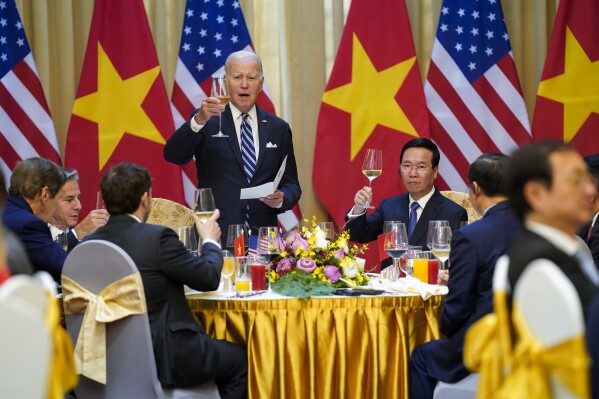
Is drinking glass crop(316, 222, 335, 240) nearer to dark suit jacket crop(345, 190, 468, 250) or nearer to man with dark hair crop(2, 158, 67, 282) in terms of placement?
dark suit jacket crop(345, 190, 468, 250)

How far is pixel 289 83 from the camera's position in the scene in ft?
21.2

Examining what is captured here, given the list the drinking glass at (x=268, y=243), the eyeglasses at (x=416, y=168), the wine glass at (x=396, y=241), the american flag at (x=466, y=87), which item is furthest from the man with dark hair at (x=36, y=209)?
the american flag at (x=466, y=87)

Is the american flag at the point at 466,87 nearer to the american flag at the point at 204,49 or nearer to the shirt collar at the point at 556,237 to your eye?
the american flag at the point at 204,49

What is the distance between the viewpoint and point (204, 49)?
20.8 feet

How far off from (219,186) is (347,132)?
1363 millimetres

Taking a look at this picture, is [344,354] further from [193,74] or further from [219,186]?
[193,74]

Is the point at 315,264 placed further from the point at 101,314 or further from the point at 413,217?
the point at 413,217

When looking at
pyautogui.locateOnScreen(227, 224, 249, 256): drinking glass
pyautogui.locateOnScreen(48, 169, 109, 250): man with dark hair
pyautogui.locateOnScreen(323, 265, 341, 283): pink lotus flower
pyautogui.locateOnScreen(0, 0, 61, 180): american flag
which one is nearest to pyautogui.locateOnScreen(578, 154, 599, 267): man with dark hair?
pyautogui.locateOnScreen(323, 265, 341, 283): pink lotus flower

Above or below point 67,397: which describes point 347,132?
above

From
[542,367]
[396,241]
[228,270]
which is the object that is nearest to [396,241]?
[396,241]

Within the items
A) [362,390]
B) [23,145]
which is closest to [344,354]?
[362,390]

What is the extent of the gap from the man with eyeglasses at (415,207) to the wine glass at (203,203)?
131 centimetres

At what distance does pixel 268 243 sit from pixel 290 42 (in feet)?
9.56

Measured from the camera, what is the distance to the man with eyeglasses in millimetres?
4855
